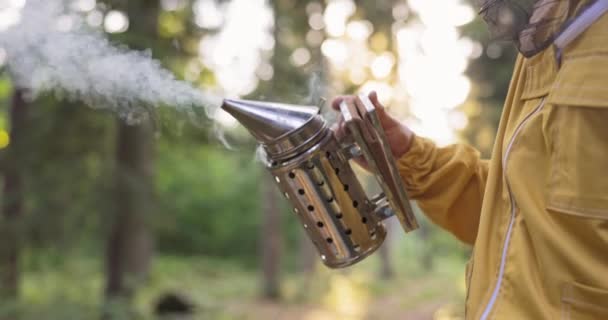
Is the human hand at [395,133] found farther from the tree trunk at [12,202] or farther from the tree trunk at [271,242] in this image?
the tree trunk at [271,242]

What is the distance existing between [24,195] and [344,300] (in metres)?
9.29

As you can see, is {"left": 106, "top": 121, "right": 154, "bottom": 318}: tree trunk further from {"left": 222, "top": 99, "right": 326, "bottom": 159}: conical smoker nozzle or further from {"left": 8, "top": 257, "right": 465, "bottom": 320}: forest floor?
{"left": 222, "top": 99, "right": 326, "bottom": 159}: conical smoker nozzle

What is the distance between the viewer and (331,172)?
180 centimetres

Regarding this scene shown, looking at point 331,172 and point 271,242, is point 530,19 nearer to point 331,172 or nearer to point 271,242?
point 331,172

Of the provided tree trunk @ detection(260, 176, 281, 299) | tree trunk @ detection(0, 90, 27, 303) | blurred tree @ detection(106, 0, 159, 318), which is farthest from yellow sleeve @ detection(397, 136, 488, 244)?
tree trunk @ detection(260, 176, 281, 299)

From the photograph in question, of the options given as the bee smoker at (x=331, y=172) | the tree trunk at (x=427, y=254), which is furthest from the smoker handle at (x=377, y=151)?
the tree trunk at (x=427, y=254)

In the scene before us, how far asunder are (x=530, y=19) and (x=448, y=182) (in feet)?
2.09

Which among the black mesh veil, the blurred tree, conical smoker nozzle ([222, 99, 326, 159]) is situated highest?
the black mesh veil

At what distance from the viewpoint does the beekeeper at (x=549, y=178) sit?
46.3 inches

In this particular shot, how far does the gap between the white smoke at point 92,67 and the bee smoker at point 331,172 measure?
477 millimetres

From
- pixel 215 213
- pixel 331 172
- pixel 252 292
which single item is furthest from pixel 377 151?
pixel 215 213

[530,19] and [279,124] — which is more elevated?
[530,19]

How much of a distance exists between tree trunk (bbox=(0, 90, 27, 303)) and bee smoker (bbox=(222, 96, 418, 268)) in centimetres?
645

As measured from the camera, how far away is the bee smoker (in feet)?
5.75
